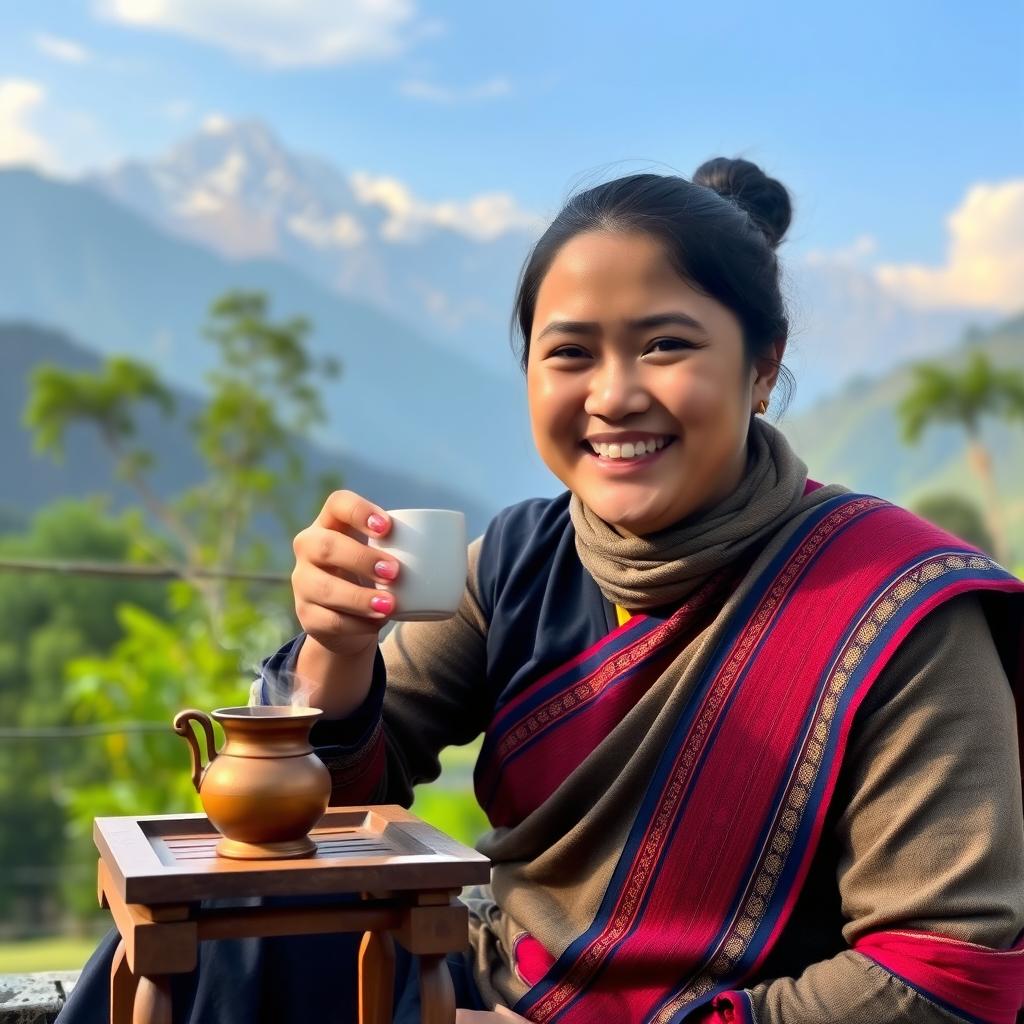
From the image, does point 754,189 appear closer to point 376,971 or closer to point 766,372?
point 766,372

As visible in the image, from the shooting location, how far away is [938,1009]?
1.42 meters

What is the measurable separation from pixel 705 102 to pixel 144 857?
7265 centimetres

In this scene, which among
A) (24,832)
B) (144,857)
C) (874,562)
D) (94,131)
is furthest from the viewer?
(94,131)

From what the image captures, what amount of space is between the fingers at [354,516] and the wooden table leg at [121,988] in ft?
1.53

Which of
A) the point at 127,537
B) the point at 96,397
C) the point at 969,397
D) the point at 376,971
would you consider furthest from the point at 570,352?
the point at 127,537

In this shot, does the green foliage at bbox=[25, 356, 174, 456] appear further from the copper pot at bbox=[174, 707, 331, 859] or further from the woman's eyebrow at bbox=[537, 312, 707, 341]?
the copper pot at bbox=[174, 707, 331, 859]

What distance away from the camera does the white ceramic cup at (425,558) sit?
4.64ft

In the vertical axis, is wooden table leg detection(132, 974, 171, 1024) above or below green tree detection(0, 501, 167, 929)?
above

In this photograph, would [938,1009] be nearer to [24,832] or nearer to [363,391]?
[24,832]

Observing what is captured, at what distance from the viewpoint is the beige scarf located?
1.67 meters

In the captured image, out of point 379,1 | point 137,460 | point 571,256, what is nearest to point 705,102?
point 379,1

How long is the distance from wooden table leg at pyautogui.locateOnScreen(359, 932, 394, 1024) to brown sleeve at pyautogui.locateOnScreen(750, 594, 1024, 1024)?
38 cm

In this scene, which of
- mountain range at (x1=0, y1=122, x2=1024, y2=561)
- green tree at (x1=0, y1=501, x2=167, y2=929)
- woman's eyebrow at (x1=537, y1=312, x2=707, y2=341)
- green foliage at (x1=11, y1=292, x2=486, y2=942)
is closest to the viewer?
woman's eyebrow at (x1=537, y1=312, x2=707, y2=341)

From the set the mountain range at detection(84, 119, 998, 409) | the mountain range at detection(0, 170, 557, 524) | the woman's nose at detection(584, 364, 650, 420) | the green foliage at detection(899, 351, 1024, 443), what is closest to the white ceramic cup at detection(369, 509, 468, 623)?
the woman's nose at detection(584, 364, 650, 420)
